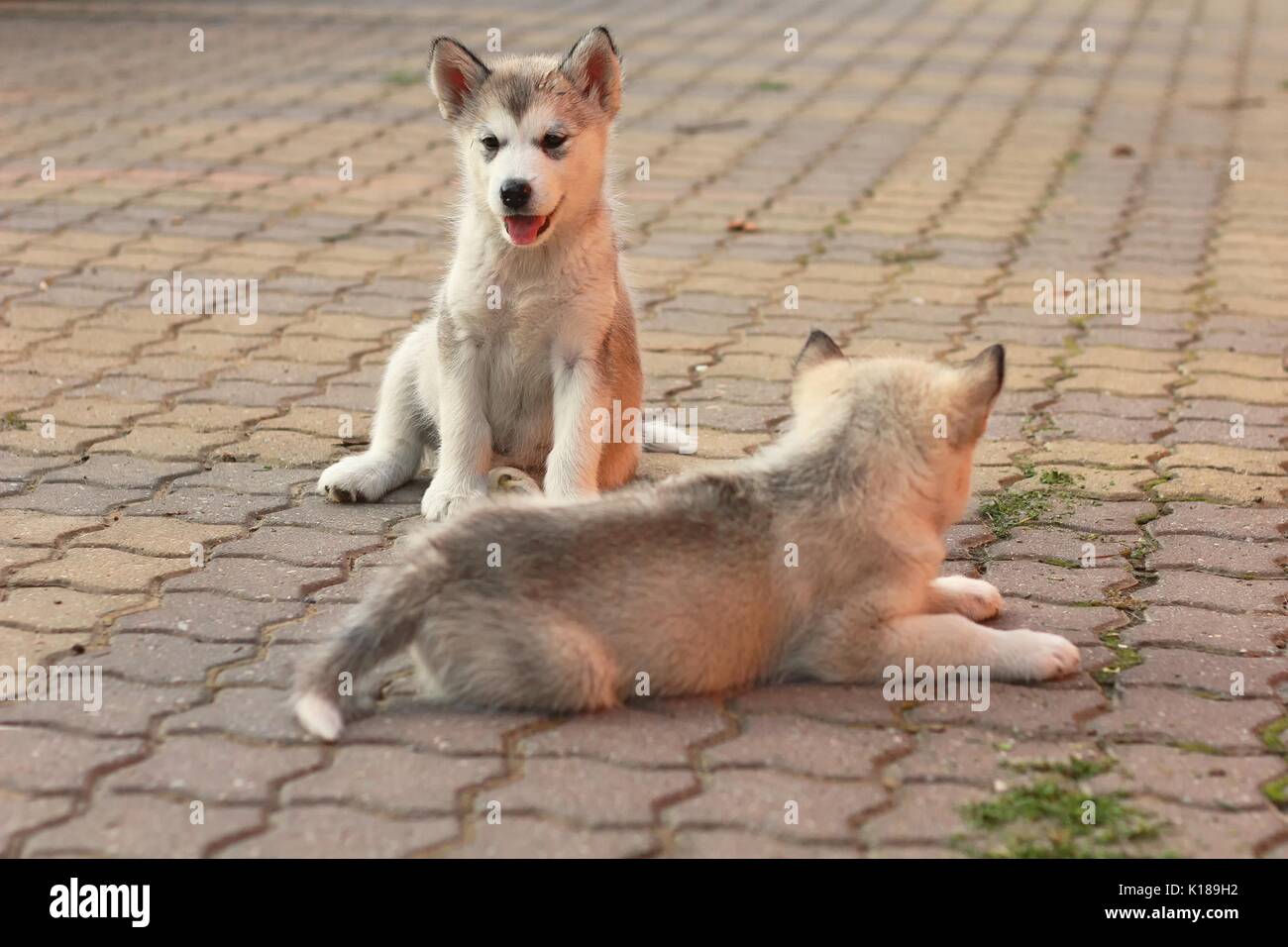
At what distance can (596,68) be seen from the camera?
575 cm

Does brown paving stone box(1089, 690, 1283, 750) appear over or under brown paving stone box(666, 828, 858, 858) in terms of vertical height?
over

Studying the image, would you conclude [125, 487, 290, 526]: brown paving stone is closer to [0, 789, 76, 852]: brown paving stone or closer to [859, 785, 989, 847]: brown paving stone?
[0, 789, 76, 852]: brown paving stone

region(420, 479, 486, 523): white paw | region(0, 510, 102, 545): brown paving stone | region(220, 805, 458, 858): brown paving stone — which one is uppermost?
region(420, 479, 486, 523): white paw

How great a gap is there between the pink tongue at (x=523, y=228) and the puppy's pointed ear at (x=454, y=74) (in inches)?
25.3

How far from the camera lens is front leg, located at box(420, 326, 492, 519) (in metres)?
5.50

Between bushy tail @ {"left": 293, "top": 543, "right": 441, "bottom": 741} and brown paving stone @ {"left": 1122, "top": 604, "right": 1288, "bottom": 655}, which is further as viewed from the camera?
brown paving stone @ {"left": 1122, "top": 604, "right": 1288, "bottom": 655}

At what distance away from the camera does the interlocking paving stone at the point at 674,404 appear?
146 inches

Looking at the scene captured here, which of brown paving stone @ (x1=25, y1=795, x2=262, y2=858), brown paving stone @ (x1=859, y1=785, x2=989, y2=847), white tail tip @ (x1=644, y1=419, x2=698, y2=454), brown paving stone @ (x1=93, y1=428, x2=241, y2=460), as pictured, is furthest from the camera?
white tail tip @ (x1=644, y1=419, x2=698, y2=454)

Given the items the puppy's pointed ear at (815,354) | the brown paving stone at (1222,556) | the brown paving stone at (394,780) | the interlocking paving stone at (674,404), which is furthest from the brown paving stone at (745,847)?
the brown paving stone at (1222,556)

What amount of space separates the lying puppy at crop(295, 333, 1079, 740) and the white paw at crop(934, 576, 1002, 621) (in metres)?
0.09

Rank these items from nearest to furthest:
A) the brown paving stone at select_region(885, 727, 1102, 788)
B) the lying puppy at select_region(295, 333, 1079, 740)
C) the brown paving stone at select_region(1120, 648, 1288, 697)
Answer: the brown paving stone at select_region(885, 727, 1102, 788)
the lying puppy at select_region(295, 333, 1079, 740)
the brown paving stone at select_region(1120, 648, 1288, 697)

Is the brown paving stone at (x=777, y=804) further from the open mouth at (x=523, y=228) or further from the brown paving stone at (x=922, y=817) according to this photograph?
the open mouth at (x=523, y=228)

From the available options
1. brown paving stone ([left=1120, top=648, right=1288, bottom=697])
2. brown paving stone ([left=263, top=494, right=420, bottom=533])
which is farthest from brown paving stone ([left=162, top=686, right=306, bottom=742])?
brown paving stone ([left=1120, top=648, right=1288, bottom=697])
